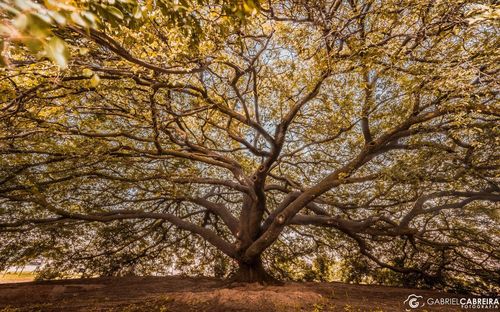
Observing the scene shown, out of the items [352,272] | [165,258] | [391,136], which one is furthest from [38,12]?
[352,272]

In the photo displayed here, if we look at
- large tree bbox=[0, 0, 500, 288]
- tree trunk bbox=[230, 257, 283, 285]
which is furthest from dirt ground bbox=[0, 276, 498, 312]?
large tree bbox=[0, 0, 500, 288]

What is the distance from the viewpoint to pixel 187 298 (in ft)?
22.2

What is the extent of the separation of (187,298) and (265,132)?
15.4 ft

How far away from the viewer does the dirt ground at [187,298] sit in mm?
6332

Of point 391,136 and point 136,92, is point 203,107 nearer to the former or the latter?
point 136,92

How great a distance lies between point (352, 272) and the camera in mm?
11086

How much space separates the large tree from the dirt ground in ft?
4.00

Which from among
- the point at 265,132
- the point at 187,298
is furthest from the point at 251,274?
the point at 265,132

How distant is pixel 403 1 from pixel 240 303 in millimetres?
7085

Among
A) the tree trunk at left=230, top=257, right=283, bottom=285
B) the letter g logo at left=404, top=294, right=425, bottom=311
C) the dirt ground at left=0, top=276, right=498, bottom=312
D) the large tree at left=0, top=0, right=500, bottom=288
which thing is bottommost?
the dirt ground at left=0, top=276, right=498, bottom=312

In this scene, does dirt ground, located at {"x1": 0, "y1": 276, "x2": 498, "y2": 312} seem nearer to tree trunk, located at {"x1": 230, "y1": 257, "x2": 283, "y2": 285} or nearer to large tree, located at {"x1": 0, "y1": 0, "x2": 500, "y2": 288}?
tree trunk, located at {"x1": 230, "y1": 257, "x2": 283, "y2": 285}

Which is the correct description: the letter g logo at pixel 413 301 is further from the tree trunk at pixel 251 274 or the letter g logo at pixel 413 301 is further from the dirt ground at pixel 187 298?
the tree trunk at pixel 251 274

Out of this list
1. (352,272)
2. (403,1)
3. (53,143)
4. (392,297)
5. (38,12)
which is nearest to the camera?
(38,12)

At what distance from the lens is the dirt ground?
6.33m
